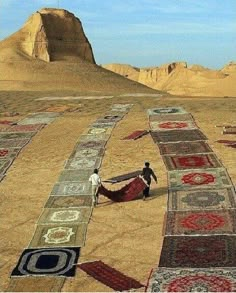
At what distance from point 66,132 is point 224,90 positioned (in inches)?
1715

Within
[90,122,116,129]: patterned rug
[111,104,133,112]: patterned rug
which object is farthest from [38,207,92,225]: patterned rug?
[111,104,133,112]: patterned rug

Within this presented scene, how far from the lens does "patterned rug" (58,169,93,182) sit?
17.9m

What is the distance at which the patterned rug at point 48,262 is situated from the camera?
1072 cm

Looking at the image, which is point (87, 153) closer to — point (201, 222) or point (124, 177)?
point (124, 177)

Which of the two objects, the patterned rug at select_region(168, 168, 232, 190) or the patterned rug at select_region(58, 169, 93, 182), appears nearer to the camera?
the patterned rug at select_region(168, 168, 232, 190)

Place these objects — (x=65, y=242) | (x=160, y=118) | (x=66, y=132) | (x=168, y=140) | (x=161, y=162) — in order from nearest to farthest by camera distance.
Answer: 1. (x=65, y=242)
2. (x=161, y=162)
3. (x=168, y=140)
4. (x=66, y=132)
5. (x=160, y=118)

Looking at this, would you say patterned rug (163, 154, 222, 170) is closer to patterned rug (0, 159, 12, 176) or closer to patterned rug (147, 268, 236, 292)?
patterned rug (0, 159, 12, 176)

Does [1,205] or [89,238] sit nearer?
[89,238]

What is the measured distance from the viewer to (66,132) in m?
25.9

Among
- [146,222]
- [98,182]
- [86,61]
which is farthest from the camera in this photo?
[86,61]

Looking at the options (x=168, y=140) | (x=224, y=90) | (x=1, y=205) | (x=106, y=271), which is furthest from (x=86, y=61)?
(x=106, y=271)

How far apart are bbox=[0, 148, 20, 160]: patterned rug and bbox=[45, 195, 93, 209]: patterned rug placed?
624cm

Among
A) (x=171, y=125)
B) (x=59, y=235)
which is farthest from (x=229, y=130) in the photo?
(x=59, y=235)

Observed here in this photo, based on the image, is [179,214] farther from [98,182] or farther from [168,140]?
[168,140]
